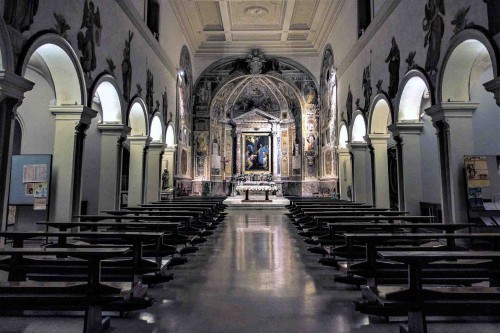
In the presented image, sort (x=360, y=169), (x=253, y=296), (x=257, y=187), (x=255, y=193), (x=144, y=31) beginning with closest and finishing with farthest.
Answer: (x=253, y=296)
(x=144, y=31)
(x=360, y=169)
(x=257, y=187)
(x=255, y=193)

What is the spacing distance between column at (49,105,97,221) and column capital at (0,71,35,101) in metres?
1.94

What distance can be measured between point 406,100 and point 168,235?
22.6 ft

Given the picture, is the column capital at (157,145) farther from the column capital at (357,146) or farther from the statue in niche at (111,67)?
the column capital at (357,146)

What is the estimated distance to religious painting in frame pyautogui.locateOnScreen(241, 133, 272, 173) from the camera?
2211cm

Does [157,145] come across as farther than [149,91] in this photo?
Yes

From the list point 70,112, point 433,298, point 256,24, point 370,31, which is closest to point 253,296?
point 433,298

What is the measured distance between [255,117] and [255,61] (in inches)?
147

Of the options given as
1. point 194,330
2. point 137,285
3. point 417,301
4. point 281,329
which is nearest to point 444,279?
point 417,301

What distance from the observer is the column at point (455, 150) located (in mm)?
6562

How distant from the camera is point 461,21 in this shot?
20.0 feet

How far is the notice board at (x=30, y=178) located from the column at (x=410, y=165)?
322 inches

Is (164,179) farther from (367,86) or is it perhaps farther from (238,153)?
(367,86)

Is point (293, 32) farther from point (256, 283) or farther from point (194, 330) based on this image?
point (194, 330)

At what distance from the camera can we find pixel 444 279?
10.8 ft
